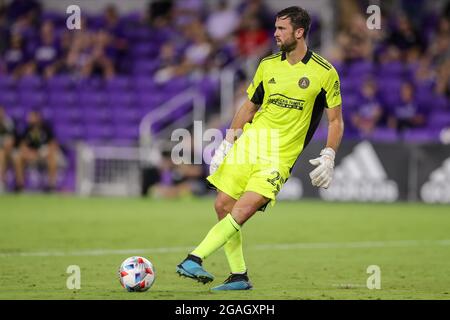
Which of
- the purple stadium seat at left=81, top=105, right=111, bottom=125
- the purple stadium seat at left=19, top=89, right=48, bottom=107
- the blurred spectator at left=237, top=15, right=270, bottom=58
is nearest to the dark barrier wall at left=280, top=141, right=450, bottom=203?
the blurred spectator at left=237, top=15, right=270, bottom=58

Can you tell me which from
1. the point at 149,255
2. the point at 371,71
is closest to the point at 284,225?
the point at 149,255

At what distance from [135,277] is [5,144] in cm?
1647

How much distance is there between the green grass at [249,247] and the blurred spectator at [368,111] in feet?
6.68

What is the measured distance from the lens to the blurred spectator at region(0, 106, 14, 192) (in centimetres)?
2392

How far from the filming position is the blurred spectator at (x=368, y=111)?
70.3 ft

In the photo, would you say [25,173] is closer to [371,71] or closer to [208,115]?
[208,115]

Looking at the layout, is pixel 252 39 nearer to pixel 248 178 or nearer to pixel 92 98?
pixel 92 98

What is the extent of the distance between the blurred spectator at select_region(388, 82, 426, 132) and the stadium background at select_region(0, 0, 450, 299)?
0.10ft

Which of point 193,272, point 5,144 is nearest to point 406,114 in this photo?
point 5,144

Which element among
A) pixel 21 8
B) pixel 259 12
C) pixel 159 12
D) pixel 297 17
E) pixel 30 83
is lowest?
pixel 297 17

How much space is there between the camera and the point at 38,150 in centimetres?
2389

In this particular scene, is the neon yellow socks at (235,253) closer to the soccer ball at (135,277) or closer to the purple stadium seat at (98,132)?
the soccer ball at (135,277)

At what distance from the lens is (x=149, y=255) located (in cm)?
1152

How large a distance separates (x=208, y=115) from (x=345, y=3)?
175 inches
